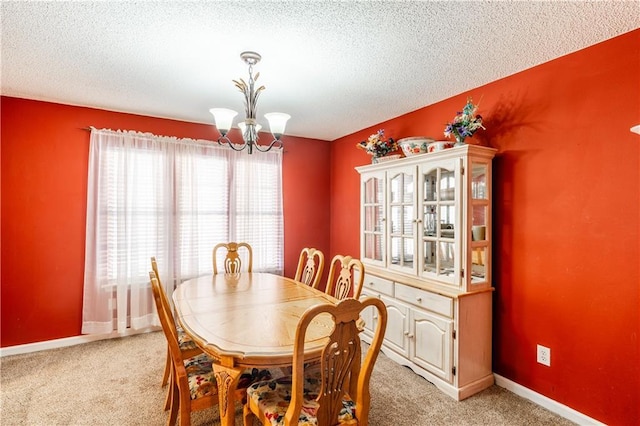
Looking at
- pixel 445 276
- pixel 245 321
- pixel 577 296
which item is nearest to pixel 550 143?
pixel 577 296

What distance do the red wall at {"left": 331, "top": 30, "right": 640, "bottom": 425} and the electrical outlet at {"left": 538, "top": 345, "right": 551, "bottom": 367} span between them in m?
0.04

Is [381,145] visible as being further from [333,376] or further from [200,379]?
[200,379]

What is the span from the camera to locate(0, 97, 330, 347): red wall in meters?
2.96

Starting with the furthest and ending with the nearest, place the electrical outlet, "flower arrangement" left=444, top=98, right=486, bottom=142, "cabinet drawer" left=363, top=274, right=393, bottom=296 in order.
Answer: "cabinet drawer" left=363, top=274, right=393, bottom=296
"flower arrangement" left=444, top=98, right=486, bottom=142
the electrical outlet

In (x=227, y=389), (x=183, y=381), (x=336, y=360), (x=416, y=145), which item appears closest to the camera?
(x=336, y=360)

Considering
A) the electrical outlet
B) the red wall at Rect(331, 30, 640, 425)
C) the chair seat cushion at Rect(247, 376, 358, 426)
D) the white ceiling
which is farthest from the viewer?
the electrical outlet

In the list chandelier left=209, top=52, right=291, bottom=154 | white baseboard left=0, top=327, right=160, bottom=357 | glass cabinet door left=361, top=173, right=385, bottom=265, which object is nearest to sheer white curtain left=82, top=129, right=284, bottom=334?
white baseboard left=0, top=327, right=160, bottom=357

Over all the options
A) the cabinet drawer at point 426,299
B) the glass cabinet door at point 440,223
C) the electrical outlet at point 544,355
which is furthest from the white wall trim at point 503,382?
the glass cabinet door at point 440,223

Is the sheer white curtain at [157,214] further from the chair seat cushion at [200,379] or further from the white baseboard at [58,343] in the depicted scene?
the chair seat cushion at [200,379]

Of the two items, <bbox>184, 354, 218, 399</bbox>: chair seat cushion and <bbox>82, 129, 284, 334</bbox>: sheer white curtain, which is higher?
<bbox>82, 129, 284, 334</bbox>: sheer white curtain

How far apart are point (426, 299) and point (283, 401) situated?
4.80 ft

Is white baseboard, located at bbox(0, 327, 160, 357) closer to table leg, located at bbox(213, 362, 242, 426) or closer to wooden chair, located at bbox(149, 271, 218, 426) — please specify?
wooden chair, located at bbox(149, 271, 218, 426)

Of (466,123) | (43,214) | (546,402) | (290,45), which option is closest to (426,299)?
(546,402)

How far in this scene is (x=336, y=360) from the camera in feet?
4.35
